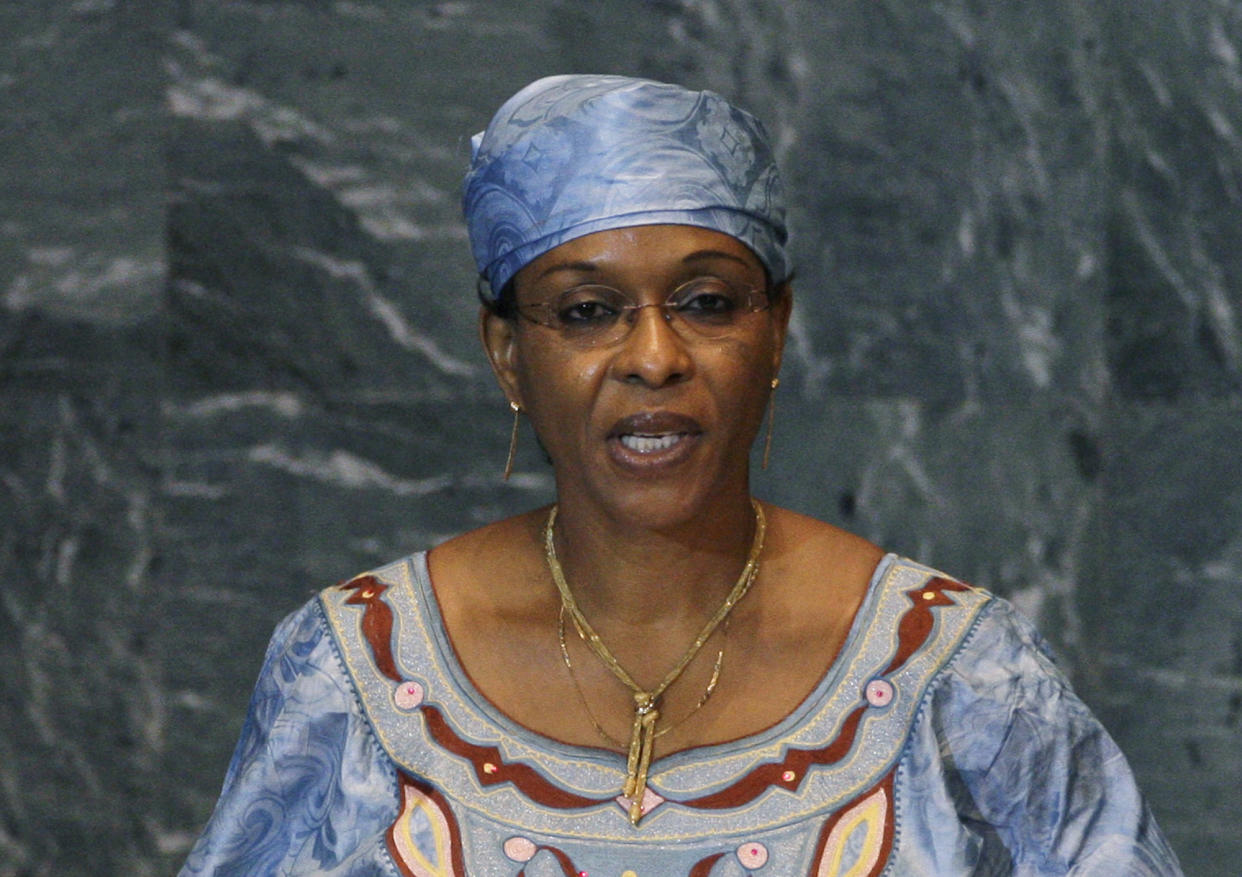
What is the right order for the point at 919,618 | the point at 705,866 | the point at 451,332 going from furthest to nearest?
1. the point at 451,332
2. the point at 919,618
3. the point at 705,866

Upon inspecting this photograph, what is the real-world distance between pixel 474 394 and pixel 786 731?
1.43m

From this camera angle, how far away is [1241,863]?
3.16 m

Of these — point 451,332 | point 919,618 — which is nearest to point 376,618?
point 919,618

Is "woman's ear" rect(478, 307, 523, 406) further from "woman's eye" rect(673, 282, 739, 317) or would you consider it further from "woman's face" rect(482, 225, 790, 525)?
"woman's eye" rect(673, 282, 739, 317)

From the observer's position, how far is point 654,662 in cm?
201

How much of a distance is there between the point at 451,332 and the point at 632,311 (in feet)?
4.44

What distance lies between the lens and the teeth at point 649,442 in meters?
1.87

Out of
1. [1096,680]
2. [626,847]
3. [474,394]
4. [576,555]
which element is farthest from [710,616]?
[1096,680]

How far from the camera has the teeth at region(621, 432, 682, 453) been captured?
187 centimetres

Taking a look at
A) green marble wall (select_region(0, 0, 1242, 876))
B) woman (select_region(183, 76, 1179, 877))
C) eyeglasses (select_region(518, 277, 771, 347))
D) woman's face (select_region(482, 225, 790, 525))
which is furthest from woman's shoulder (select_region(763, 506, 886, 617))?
green marble wall (select_region(0, 0, 1242, 876))

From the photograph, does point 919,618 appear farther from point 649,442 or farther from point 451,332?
point 451,332

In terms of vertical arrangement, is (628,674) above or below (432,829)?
above

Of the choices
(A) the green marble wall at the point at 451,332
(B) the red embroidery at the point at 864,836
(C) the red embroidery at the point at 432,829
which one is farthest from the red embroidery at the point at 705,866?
(A) the green marble wall at the point at 451,332

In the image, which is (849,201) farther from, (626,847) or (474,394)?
(626,847)
